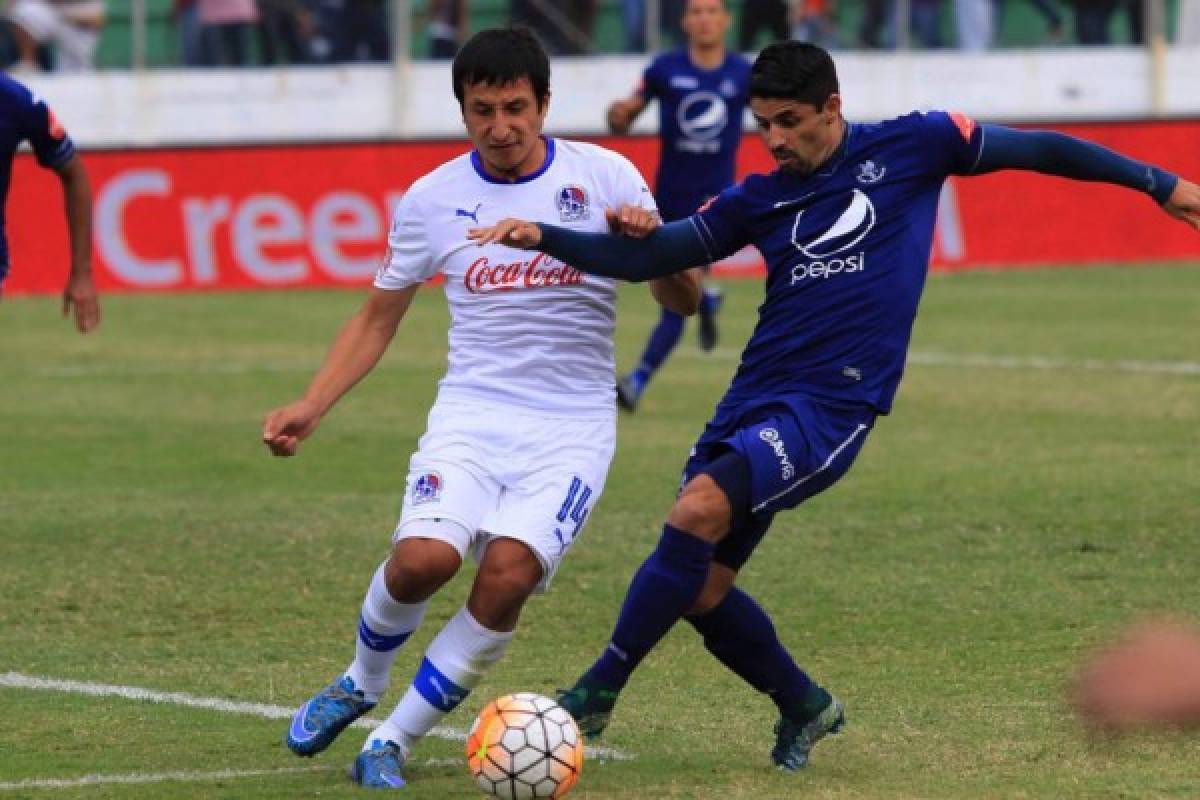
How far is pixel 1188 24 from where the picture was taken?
28.4m

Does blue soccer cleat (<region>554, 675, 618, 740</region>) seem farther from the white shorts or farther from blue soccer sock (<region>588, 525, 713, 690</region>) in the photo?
the white shorts

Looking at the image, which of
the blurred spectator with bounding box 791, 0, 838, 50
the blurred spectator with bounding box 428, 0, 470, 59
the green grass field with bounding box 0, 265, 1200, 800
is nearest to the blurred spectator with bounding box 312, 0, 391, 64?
the blurred spectator with bounding box 428, 0, 470, 59

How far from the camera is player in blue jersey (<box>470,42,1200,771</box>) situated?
21.3 feet

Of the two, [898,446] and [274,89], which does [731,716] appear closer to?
[898,446]

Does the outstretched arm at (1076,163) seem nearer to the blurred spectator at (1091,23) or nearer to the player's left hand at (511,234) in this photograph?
the player's left hand at (511,234)

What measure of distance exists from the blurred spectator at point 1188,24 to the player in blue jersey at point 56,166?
66.9ft

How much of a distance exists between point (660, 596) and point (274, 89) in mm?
20414

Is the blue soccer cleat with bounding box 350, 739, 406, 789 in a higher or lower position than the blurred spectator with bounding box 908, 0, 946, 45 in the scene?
lower

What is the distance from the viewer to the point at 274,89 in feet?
86.1

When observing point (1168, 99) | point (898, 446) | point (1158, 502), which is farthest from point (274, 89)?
point (1158, 502)

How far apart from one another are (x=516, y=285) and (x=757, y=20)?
19.4 m

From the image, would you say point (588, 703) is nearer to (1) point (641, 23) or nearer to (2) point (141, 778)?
(2) point (141, 778)

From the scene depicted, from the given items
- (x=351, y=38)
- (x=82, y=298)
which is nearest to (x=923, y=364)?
(x=82, y=298)

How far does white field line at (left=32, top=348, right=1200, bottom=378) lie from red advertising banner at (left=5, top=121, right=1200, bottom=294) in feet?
13.5
